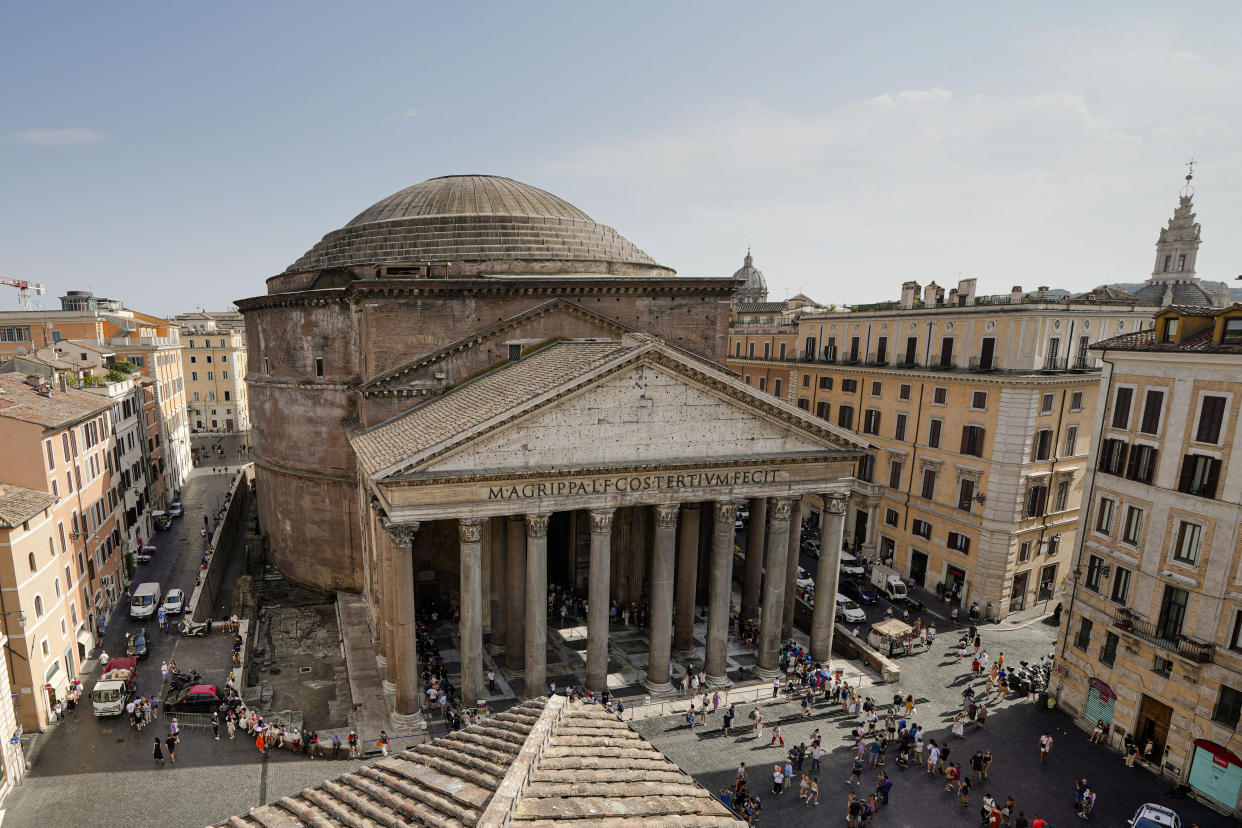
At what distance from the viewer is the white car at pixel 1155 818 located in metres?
18.1

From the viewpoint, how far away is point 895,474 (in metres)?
37.7

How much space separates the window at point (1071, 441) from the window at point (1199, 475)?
1195cm

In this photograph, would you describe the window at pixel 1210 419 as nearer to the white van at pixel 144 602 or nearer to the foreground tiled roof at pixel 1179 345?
the foreground tiled roof at pixel 1179 345

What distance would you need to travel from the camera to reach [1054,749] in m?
22.8

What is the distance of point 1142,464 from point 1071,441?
11.2m

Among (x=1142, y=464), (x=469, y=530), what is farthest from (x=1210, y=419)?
(x=469, y=530)

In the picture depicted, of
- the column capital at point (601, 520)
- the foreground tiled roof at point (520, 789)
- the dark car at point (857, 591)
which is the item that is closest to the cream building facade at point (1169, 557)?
the dark car at point (857, 591)

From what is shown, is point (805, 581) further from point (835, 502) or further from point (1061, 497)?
point (835, 502)

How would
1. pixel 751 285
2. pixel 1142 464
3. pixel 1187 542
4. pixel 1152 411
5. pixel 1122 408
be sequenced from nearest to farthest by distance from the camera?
1. pixel 1187 542
2. pixel 1152 411
3. pixel 1142 464
4. pixel 1122 408
5. pixel 751 285

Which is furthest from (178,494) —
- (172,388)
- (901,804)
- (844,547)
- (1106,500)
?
(1106,500)

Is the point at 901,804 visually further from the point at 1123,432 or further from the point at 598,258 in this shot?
the point at 598,258

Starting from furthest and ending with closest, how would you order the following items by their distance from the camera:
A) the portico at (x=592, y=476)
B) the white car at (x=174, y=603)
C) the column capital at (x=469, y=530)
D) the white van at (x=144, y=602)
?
the white car at (x=174, y=603)
the white van at (x=144, y=602)
the column capital at (x=469, y=530)
the portico at (x=592, y=476)

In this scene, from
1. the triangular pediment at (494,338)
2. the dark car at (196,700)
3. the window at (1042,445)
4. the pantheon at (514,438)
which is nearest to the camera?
the pantheon at (514,438)

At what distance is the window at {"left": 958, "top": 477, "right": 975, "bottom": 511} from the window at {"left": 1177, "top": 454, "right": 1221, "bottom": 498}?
1220 centimetres
